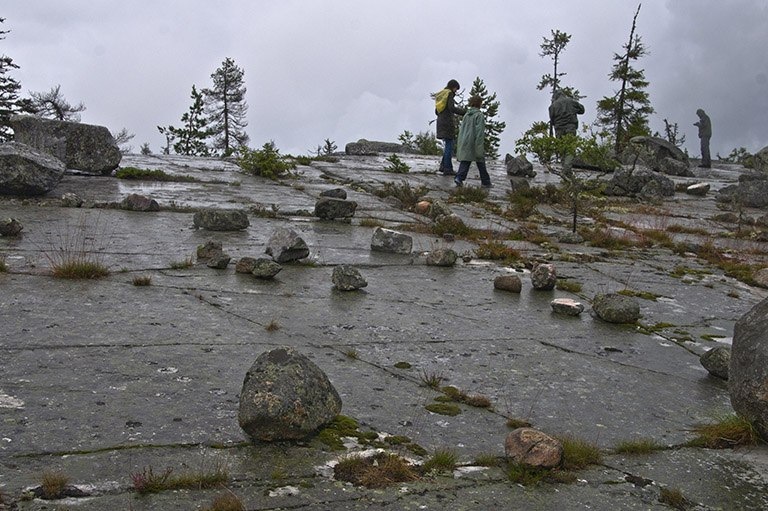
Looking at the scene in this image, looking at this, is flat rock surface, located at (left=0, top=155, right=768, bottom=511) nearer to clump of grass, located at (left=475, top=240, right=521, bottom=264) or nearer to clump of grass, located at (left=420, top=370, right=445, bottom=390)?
clump of grass, located at (left=420, top=370, right=445, bottom=390)

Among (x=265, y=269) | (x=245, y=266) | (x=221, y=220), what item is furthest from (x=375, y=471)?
(x=221, y=220)

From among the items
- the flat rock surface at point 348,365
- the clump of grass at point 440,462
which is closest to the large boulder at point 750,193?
the flat rock surface at point 348,365

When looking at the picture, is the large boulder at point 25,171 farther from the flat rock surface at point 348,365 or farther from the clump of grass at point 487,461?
the clump of grass at point 487,461

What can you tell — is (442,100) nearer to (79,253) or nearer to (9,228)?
(9,228)

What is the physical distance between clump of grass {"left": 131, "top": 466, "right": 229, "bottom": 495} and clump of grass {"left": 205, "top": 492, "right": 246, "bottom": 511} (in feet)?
0.42

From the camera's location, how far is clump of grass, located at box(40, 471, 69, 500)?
7.36 ft

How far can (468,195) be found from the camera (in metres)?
14.0

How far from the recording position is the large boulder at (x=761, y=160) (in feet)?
74.8

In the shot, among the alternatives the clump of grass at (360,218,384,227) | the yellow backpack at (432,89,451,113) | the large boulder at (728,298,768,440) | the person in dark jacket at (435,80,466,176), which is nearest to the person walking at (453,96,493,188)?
the person in dark jacket at (435,80,466,176)

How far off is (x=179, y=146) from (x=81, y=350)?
40497 mm

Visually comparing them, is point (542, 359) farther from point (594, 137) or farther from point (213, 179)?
point (213, 179)

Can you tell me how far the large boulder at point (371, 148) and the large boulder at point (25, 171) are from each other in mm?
15507

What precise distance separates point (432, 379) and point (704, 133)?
28.4 metres

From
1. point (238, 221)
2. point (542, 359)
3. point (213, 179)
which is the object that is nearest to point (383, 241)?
point (238, 221)
